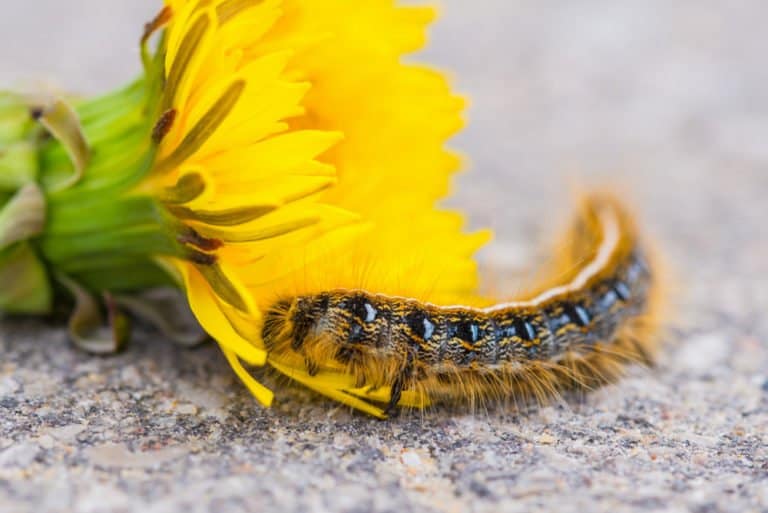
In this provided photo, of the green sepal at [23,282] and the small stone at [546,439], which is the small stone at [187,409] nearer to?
the green sepal at [23,282]

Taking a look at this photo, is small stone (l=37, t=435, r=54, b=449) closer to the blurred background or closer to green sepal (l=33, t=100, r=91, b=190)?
green sepal (l=33, t=100, r=91, b=190)

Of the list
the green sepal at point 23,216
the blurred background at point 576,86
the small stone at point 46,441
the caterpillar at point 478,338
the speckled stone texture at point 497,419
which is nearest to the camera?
the speckled stone texture at point 497,419

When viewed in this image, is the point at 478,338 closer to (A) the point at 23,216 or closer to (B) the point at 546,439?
(B) the point at 546,439

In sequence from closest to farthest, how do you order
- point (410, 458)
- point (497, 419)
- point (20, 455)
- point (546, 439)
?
1. point (20, 455)
2. point (410, 458)
3. point (546, 439)
4. point (497, 419)

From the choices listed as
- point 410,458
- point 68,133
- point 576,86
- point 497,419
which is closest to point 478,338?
point 497,419

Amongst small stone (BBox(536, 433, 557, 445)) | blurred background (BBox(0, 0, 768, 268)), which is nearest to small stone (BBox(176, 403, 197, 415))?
small stone (BBox(536, 433, 557, 445))

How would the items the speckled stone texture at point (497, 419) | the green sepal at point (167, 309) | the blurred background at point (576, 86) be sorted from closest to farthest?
the speckled stone texture at point (497, 419), the green sepal at point (167, 309), the blurred background at point (576, 86)

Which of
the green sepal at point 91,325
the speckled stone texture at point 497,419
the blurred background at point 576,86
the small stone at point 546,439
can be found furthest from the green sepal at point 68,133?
the blurred background at point 576,86
